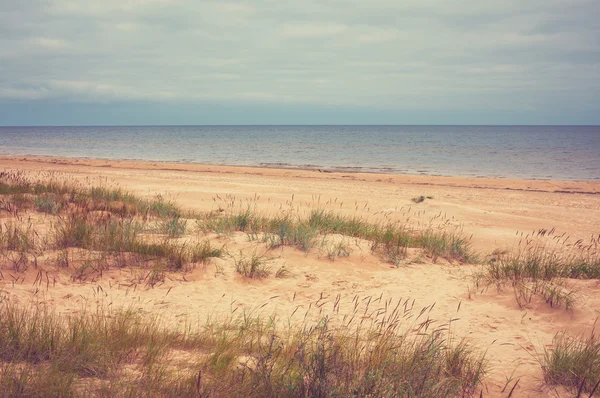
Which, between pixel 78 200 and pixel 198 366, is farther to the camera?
pixel 78 200

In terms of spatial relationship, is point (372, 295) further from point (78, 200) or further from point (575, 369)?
point (78, 200)

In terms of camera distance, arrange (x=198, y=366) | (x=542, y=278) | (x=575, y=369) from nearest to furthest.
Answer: (x=198, y=366) → (x=575, y=369) → (x=542, y=278)

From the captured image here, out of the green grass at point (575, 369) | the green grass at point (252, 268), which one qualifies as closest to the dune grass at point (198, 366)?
the green grass at point (575, 369)

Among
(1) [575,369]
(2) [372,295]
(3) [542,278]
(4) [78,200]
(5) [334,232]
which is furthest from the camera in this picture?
(4) [78,200]

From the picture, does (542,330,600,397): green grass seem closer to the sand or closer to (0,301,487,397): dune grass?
the sand

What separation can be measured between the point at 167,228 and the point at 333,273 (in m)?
3.90

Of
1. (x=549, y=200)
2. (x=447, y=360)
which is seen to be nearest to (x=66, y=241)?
(x=447, y=360)

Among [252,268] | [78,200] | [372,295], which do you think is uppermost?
[78,200]

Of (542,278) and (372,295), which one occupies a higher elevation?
(542,278)

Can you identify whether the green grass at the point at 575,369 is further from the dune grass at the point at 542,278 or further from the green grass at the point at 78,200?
the green grass at the point at 78,200

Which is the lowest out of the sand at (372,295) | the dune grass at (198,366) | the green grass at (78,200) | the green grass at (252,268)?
the sand at (372,295)

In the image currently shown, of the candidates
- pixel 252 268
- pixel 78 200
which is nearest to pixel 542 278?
pixel 252 268

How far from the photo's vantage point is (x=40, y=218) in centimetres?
916

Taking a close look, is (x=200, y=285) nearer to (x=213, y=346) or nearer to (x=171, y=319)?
(x=171, y=319)
